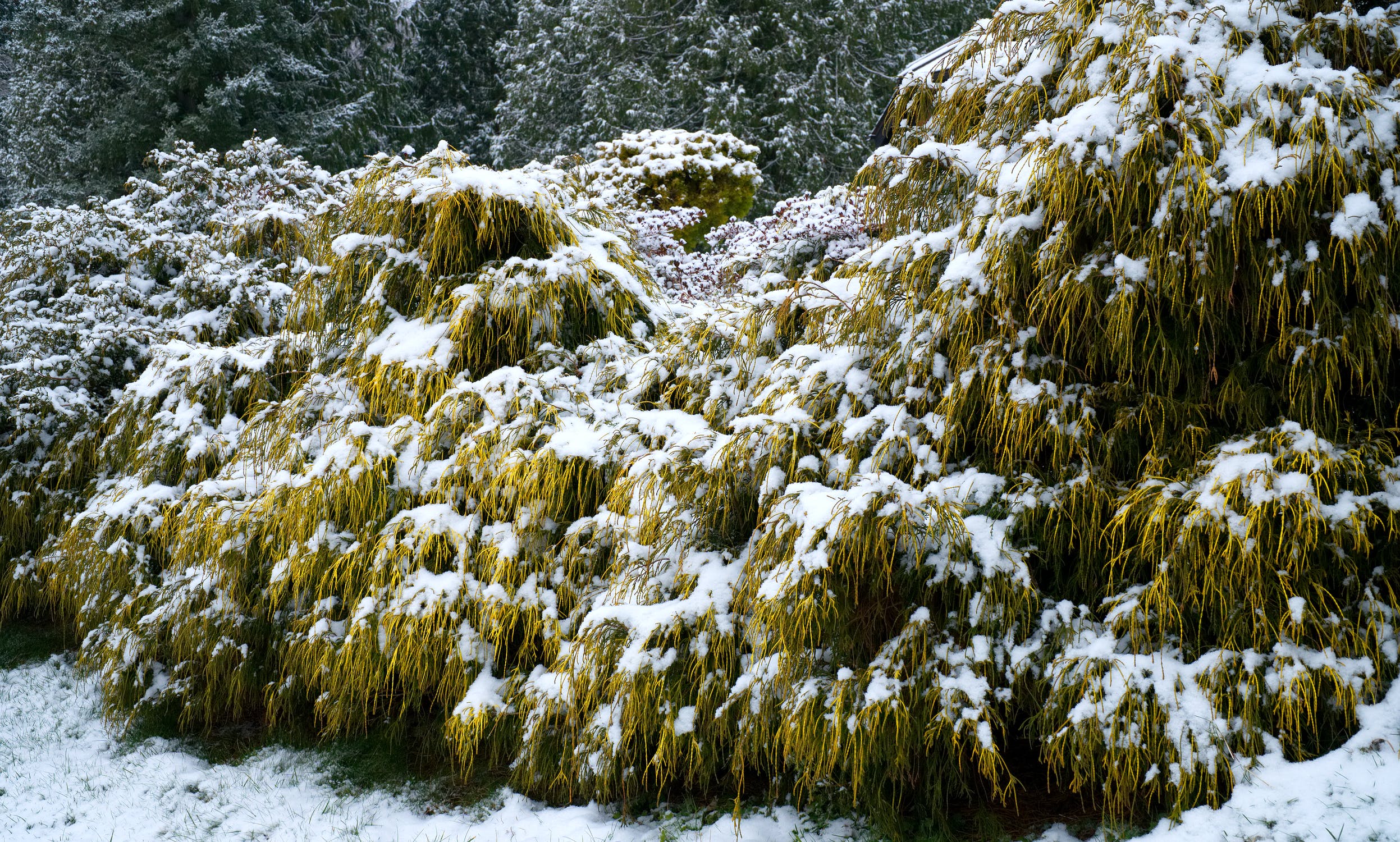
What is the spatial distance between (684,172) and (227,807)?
721 cm

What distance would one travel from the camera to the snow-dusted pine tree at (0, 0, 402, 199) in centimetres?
1547

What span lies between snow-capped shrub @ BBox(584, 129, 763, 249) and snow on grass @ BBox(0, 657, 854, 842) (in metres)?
5.75

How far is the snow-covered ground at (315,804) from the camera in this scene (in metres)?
2.04

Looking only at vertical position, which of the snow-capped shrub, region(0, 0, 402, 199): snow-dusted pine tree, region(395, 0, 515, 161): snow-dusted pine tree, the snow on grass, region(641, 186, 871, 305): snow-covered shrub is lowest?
the snow on grass

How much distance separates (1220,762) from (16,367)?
529 centimetres

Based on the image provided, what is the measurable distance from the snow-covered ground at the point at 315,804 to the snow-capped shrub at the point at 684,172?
18.9 feet

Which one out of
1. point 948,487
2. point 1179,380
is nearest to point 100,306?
point 948,487

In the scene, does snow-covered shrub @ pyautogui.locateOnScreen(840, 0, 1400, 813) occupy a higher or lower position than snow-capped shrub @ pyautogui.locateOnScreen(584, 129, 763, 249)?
lower

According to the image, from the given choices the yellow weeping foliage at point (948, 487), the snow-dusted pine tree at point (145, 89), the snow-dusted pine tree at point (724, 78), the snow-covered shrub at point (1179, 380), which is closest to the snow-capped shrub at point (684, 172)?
the yellow weeping foliage at point (948, 487)

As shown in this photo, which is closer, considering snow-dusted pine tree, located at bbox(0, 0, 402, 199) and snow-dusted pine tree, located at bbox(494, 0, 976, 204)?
snow-dusted pine tree, located at bbox(0, 0, 402, 199)

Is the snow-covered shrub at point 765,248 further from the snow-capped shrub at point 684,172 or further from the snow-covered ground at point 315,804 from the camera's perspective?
the snow-covered ground at point 315,804

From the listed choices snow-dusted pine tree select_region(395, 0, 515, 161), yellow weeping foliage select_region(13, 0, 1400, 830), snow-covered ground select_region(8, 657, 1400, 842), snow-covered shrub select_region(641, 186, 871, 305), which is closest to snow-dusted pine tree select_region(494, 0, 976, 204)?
snow-dusted pine tree select_region(395, 0, 515, 161)

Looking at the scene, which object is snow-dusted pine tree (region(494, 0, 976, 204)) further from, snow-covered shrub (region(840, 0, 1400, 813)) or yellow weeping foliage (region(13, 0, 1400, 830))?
snow-covered shrub (region(840, 0, 1400, 813))

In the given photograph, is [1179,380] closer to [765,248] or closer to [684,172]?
[765,248]
